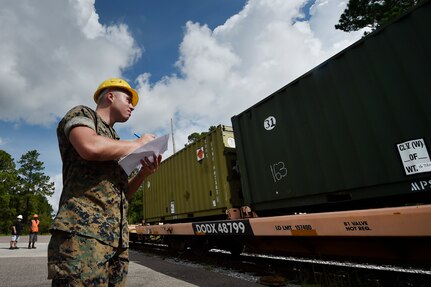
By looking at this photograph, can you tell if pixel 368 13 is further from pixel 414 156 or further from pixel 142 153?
pixel 142 153

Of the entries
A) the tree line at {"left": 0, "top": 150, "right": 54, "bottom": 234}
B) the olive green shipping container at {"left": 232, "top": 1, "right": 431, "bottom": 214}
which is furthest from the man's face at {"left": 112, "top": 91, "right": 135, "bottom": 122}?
the tree line at {"left": 0, "top": 150, "right": 54, "bottom": 234}

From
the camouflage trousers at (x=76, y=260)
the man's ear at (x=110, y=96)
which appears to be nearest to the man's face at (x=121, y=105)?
the man's ear at (x=110, y=96)

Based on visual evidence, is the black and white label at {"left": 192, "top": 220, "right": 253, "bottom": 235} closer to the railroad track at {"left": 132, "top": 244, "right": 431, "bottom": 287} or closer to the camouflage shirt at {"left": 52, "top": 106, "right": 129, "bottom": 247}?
the railroad track at {"left": 132, "top": 244, "right": 431, "bottom": 287}

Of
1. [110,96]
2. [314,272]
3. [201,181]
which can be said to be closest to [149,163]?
[110,96]

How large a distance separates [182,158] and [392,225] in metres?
6.45

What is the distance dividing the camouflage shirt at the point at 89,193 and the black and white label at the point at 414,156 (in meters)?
3.14

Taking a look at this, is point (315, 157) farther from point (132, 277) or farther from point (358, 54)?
point (132, 277)

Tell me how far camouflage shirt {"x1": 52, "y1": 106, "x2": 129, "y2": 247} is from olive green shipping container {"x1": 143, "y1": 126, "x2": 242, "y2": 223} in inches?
196

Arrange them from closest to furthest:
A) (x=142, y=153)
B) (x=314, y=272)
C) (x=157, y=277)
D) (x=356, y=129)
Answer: (x=142, y=153) → (x=356, y=129) → (x=314, y=272) → (x=157, y=277)

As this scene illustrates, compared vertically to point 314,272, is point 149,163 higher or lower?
higher

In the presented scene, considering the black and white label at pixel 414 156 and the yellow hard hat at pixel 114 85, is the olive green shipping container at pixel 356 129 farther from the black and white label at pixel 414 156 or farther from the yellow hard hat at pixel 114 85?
→ the yellow hard hat at pixel 114 85

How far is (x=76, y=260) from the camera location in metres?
1.24

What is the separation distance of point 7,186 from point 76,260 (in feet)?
198

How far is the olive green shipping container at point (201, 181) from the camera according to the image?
6.49 metres
